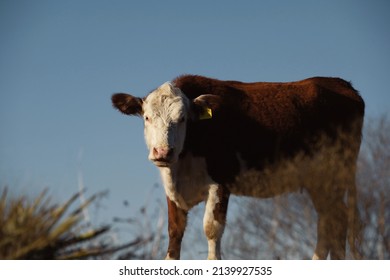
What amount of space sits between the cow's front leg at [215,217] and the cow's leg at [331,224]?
131 centimetres

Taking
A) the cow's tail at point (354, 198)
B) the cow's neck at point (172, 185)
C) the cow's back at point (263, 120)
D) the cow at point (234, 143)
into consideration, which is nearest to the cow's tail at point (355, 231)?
the cow's tail at point (354, 198)

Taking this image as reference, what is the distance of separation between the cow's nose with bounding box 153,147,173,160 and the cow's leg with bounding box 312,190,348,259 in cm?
218

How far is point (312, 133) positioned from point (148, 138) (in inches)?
101

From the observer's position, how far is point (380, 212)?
23.3 feet

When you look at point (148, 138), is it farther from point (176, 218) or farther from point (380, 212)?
point (380, 212)

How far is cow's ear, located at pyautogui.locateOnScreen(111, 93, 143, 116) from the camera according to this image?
10867 mm

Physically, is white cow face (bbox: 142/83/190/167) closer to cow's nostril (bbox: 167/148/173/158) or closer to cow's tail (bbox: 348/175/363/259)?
cow's nostril (bbox: 167/148/173/158)

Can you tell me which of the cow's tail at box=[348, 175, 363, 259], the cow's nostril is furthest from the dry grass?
the cow's nostril

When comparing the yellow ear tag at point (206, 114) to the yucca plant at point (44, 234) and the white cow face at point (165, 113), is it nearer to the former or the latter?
the white cow face at point (165, 113)

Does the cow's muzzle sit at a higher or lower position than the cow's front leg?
higher

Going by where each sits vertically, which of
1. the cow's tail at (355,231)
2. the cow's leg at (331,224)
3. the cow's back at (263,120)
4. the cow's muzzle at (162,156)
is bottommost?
the cow's leg at (331,224)

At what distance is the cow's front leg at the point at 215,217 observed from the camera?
31.9 feet

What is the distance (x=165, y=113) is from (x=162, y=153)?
0.81 metres

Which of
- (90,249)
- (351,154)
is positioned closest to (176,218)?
(351,154)
